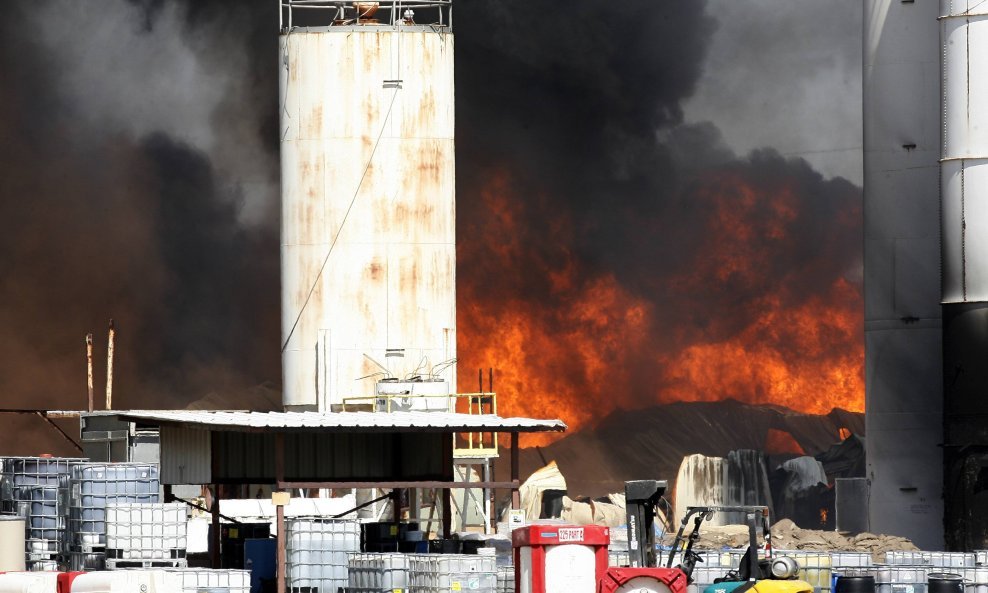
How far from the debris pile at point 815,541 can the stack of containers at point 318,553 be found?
990 cm

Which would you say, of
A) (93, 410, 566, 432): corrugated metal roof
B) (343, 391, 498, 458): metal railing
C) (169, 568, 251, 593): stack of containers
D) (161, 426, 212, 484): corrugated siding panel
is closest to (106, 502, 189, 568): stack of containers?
(93, 410, 566, 432): corrugated metal roof

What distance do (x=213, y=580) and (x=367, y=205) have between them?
19.7 m

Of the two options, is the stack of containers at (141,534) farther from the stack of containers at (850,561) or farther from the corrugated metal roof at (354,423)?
the stack of containers at (850,561)

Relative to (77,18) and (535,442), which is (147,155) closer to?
(77,18)

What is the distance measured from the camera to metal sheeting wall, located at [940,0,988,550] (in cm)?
3631

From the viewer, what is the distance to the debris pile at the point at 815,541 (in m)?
35.4

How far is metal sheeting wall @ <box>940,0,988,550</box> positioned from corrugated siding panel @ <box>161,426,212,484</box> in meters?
16.9

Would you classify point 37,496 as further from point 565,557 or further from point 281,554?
point 565,557

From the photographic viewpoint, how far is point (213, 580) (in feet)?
84.5

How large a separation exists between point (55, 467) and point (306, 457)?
5.25 meters

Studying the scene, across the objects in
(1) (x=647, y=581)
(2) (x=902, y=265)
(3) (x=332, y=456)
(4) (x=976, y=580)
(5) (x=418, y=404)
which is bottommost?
(4) (x=976, y=580)

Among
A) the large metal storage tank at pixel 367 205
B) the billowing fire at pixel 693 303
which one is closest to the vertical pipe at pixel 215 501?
the large metal storage tank at pixel 367 205

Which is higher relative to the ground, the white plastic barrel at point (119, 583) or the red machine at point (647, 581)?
the white plastic barrel at point (119, 583)

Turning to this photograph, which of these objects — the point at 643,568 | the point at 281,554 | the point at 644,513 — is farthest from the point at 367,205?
the point at 643,568
